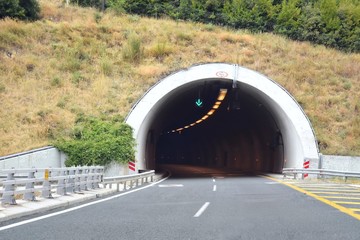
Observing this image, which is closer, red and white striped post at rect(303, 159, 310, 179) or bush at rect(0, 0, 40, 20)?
red and white striped post at rect(303, 159, 310, 179)

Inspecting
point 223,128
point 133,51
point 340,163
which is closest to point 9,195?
point 340,163

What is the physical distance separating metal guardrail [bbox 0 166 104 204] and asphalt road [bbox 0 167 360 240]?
1.39m

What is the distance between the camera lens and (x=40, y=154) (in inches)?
898

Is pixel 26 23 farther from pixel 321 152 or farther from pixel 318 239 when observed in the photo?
pixel 318 239

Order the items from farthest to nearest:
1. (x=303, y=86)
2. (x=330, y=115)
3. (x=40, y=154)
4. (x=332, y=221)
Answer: (x=303, y=86) < (x=330, y=115) < (x=40, y=154) < (x=332, y=221)

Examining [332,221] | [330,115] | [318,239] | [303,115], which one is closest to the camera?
[318,239]

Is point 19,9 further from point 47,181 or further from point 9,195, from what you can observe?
point 9,195

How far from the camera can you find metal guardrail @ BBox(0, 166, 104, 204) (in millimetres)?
11703

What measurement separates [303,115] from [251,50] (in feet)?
41.4

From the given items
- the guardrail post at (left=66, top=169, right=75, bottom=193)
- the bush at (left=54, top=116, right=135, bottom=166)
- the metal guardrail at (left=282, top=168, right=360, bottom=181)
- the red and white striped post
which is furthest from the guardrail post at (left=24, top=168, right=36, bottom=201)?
the red and white striped post

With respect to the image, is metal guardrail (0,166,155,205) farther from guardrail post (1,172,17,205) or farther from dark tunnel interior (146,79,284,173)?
dark tunnel interior (146,79,284,173)

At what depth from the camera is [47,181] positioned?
13.8 m

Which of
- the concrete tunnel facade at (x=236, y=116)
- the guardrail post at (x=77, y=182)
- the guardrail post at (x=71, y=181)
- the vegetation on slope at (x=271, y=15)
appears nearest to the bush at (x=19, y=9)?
the vegetation on slope at (x=271, y=15)

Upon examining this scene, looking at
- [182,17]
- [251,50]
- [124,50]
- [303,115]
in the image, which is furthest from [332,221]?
[182,17]
